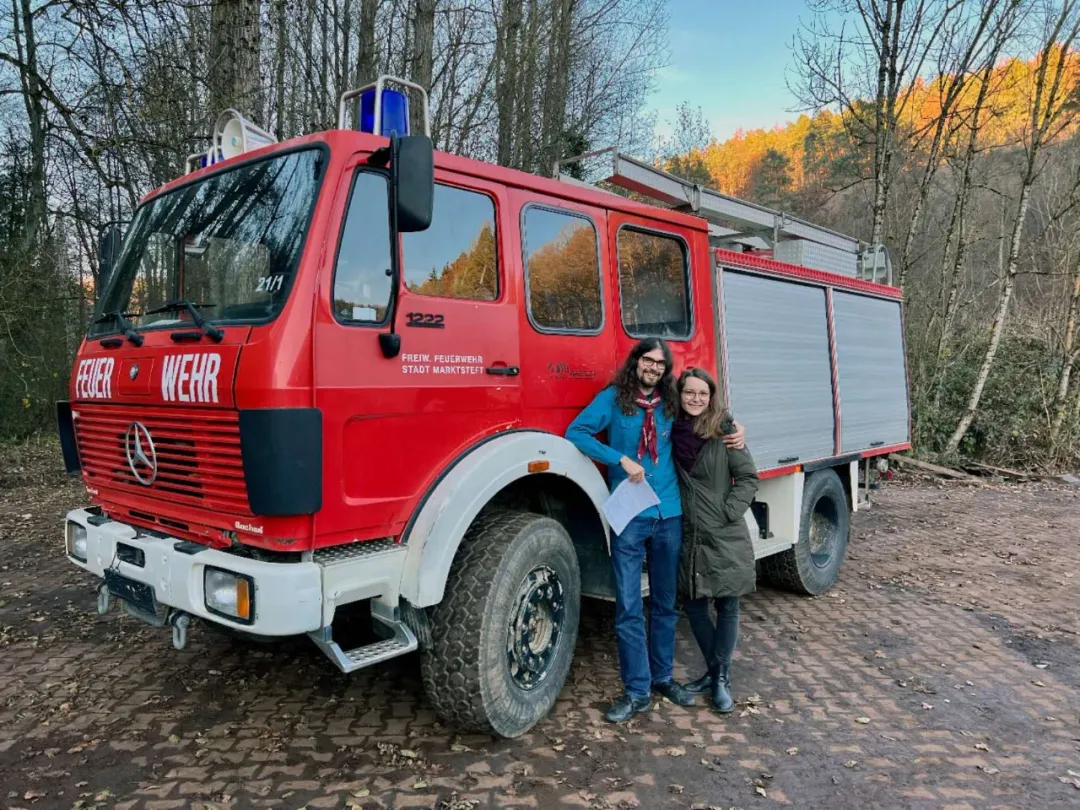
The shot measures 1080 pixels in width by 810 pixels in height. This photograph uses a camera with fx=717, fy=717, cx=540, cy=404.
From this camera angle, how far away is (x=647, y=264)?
4043 mm

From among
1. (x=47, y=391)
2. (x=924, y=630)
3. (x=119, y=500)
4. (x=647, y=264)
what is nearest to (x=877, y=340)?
(x=924, y=630)

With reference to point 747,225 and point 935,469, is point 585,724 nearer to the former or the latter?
point 747,225

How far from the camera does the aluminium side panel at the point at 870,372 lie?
→ 18.2 feet

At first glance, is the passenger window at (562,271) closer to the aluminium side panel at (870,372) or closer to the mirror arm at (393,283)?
the mirror arm at (393,283)

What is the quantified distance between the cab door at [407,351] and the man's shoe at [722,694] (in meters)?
1.68

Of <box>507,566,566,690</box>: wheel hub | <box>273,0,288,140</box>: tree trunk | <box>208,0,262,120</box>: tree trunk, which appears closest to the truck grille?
<box>507,566,566,690</box>: wheel hub

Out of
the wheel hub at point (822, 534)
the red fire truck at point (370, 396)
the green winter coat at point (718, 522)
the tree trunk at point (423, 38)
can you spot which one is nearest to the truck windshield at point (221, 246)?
the red fire truck at point (370, 396)

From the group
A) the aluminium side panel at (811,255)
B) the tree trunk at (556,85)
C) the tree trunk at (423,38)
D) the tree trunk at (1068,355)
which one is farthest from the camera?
the tree trunk at (556,85)

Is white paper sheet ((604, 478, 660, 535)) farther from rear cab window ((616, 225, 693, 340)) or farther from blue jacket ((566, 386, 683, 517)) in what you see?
rear cab window ((616, 225, 693, 340))

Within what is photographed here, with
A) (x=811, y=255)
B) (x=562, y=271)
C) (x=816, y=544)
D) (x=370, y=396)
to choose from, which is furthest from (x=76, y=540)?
(x=811, y=255)

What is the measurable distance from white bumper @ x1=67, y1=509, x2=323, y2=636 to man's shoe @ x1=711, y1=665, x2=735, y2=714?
79.8 inches

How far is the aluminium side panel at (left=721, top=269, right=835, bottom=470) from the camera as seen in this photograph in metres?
4.40

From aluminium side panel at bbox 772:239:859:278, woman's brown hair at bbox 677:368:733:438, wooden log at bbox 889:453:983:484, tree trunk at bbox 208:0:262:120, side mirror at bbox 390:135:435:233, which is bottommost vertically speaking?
wooden log at bbox 889:453:983:484

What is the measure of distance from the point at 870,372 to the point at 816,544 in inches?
58.8
